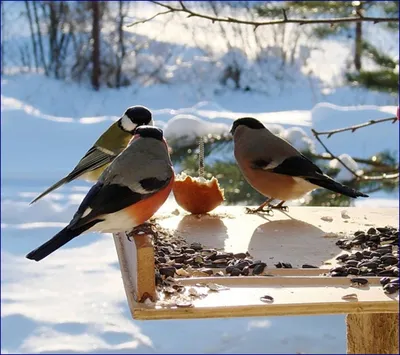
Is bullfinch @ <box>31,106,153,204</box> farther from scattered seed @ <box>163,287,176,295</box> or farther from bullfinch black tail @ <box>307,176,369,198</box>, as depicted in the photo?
scattered seed @ <box>163,287,176,295</box>

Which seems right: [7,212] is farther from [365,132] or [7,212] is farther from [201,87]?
[201,87]

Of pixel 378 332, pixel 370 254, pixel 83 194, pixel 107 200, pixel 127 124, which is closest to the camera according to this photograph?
pixel 107 200

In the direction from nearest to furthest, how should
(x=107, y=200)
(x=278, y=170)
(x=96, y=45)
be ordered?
1. (x=107, y=200)
2. (x=278, y=170)
3. (x=96, y=45)

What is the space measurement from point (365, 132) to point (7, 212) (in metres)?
2.96

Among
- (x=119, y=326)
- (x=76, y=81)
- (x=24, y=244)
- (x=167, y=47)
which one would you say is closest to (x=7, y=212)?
(x=24, y=244)

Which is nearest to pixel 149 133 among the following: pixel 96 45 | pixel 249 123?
pixel 249 123

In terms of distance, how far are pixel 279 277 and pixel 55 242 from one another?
0.43m

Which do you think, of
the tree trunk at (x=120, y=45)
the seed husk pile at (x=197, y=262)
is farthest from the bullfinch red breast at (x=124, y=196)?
the tree trunk at (x=120, y=45)

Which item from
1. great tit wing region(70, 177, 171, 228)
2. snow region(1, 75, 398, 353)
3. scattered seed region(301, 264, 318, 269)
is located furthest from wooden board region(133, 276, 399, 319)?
snow region(1, 75, 398, 353)

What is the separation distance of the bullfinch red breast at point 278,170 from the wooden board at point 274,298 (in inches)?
29.0

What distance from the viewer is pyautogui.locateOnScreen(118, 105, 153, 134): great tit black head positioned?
2248mm

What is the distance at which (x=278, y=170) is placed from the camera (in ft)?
7.32

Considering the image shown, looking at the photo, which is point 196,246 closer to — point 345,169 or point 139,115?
point 139,115

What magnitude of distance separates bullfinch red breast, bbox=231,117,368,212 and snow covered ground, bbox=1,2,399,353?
0.94 ft
